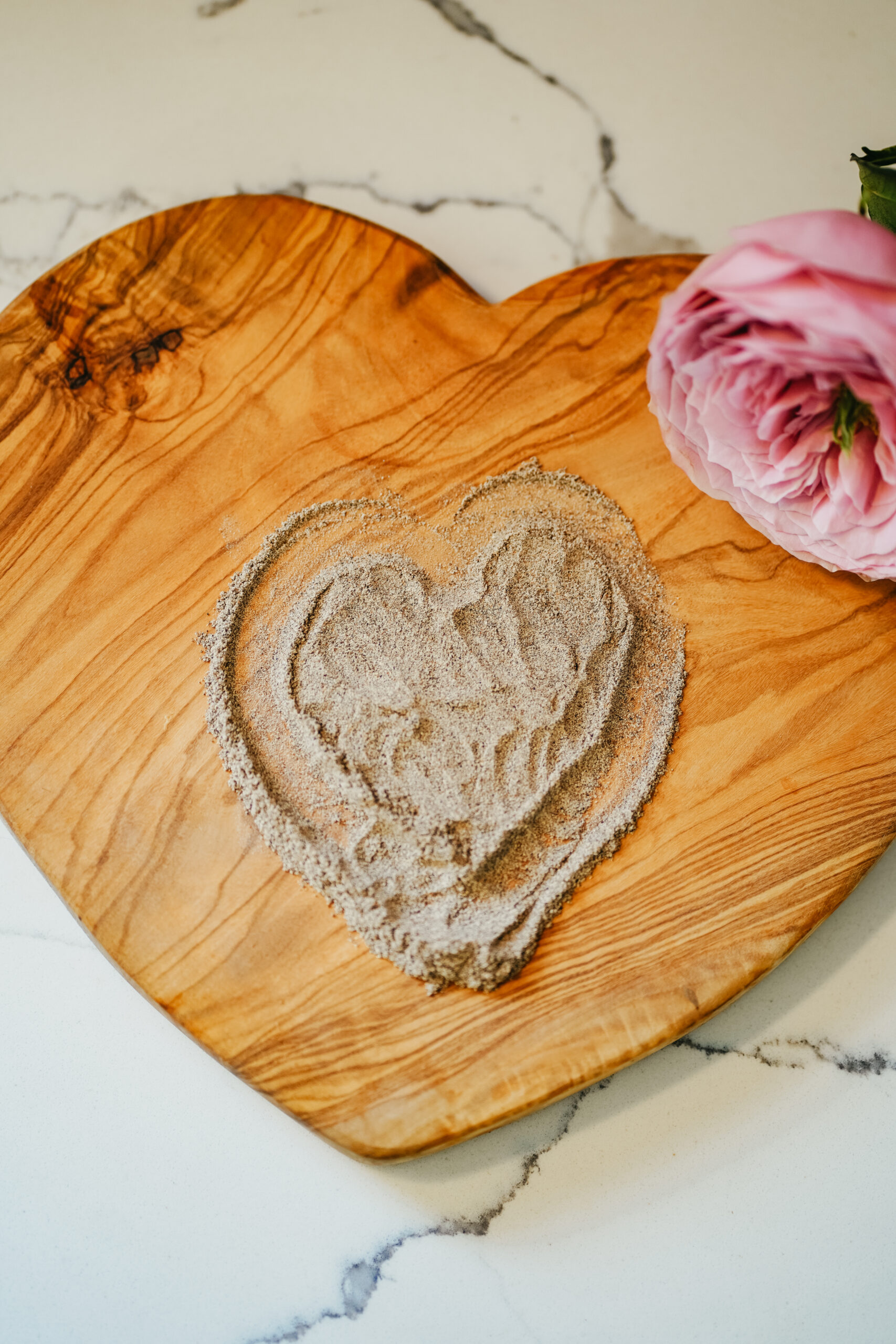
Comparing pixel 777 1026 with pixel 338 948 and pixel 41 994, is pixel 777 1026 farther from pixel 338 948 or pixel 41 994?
pixel 41 994

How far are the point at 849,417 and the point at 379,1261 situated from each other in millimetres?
543

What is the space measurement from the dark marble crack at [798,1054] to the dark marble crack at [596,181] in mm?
610

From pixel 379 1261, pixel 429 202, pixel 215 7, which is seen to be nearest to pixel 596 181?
pixel 429 202

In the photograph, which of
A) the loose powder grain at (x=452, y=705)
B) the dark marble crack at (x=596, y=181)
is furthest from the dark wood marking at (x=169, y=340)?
→ the dark marble crack at (x=596, y=181)

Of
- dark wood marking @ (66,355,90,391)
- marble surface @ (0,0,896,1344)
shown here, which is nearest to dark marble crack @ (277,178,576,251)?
dark wood marking @ (66,355,90,391)

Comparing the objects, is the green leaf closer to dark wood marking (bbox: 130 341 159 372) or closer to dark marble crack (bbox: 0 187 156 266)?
dark wood marking (bbox: 130 341 159 372)

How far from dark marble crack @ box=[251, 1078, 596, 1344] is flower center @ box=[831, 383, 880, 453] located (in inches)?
15.3

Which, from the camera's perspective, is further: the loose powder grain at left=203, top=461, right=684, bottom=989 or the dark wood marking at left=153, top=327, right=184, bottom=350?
the dark wood marking at left=153, top=327, right=184, bottom=350

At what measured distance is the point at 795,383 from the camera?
19.2 inches

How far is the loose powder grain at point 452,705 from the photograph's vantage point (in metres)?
0.55

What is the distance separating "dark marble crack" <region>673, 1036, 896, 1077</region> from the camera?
1.95 feet

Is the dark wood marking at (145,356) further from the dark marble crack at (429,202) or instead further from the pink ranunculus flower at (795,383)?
the pink ranunculus flower at (795,383)

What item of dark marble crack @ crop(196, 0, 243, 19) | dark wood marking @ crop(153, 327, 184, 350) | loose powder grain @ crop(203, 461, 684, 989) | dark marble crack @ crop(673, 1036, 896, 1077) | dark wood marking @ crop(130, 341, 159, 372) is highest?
dark marble crack @ crop(196, 0, 243, 19)

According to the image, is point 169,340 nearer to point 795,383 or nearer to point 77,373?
point 77,373
